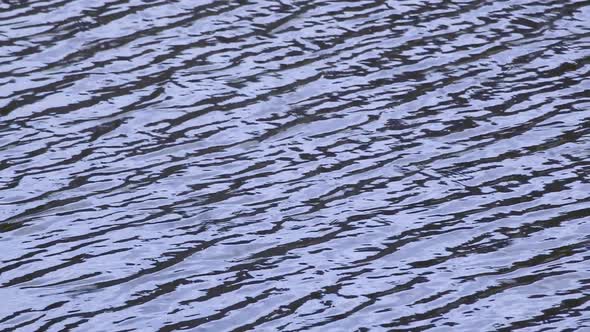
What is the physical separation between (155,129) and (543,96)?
188 inches

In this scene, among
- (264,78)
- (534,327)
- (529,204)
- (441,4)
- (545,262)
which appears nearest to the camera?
(534,327)

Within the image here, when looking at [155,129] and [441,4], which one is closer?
[155,129]

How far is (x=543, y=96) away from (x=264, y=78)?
358 cm

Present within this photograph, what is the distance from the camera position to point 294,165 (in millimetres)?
15031

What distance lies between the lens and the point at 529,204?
1384 centimetres

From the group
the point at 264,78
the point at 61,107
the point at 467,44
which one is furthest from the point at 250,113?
the point at 467,44

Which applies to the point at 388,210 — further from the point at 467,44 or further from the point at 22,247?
the point at 467,44

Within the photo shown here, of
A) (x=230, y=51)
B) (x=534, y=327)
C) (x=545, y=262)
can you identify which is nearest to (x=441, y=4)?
(x=230, y=51)

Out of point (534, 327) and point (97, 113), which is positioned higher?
point (97, 113)

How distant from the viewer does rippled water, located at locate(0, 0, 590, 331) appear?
1220cm

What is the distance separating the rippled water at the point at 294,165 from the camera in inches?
480

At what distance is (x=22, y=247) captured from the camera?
13242mm

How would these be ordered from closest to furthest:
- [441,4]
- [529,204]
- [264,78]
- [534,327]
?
1. [534,327]
2. [529,204]
3. [264,78]
4. [441,4]

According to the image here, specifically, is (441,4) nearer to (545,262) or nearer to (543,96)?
(543,96)
